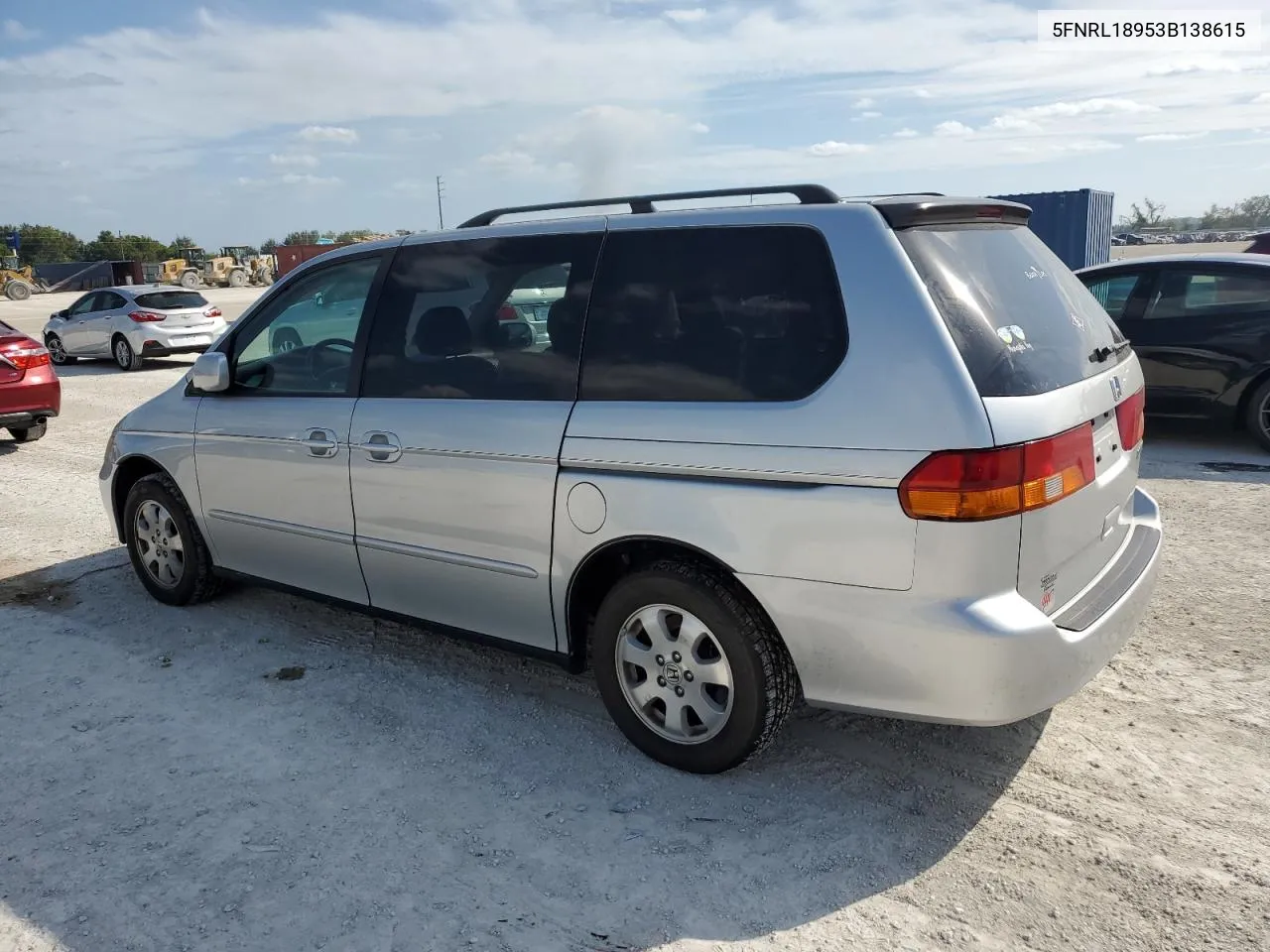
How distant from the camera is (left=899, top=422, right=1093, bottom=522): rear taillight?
8.93 feet

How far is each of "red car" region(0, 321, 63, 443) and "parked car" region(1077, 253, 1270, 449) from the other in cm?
996

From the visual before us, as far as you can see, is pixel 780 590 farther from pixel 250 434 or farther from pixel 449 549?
pixel 250 434

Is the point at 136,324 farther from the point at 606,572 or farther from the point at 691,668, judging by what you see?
the point at 691,668

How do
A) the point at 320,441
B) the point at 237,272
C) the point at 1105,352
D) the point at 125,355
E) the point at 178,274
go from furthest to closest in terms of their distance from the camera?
the point at 237,272
the point at 178,274
the point at 125,355
the point at 320,441
the point at 1105,352

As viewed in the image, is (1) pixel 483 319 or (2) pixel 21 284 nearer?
(1) pixel 483 319

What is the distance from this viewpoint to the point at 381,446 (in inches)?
157

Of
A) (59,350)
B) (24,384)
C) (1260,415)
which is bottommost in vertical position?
(1260,415)

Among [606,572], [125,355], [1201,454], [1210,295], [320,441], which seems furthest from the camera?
[125,355]

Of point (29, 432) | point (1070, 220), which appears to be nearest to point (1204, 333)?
point (29, 432)

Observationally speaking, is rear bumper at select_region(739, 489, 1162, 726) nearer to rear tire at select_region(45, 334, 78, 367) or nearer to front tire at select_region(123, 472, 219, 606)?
front tire at select_region(123, 472, 219, 606)

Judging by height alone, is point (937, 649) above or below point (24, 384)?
below

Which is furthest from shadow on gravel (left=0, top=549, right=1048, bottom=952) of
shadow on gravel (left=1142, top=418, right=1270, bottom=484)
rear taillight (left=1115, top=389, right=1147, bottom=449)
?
shadow on gravel (left=1142, top=418, right=1270, bottom=484)

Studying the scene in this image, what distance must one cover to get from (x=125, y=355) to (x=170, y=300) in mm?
1183

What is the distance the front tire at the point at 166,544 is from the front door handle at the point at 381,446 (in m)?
1.52
